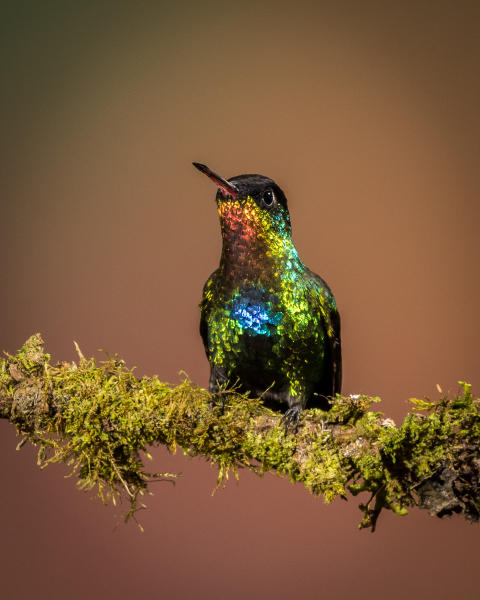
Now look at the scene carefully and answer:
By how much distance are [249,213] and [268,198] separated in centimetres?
12

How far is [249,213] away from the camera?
2557mm

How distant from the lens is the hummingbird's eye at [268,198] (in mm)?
2588

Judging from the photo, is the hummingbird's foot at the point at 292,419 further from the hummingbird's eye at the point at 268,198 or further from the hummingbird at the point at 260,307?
the hummingbird's eye at the point at 268,198

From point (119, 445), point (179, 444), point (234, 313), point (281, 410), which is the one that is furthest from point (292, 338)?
point (119, 445)

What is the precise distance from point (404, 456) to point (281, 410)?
3.01 feet

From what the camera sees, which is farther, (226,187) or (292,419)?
(226,187)

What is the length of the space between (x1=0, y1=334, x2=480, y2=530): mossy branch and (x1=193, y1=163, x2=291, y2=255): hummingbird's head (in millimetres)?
662

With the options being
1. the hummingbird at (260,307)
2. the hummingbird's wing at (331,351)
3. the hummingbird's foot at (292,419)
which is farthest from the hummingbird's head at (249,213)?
the hummingbird's foot at (292,419)

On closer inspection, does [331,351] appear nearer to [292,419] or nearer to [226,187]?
[292,419]

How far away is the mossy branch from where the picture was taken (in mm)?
2088

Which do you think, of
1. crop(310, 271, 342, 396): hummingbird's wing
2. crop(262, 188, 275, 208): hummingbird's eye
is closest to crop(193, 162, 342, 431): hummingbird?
crop(262, 188, 275, 208): hummingbird's eye

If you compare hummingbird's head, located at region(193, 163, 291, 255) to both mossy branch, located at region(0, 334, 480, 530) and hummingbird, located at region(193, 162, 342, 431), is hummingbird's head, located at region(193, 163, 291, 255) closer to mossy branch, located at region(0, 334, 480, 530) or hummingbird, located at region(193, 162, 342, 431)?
hummingbird, located at region(193, 162, 342, 431)

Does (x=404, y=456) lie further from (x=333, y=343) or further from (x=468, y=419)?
(x=333, y=343)

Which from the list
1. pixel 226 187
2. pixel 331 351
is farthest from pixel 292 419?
pixel 226 187
